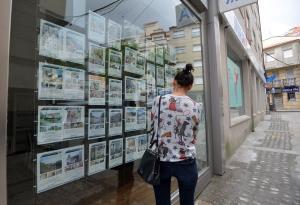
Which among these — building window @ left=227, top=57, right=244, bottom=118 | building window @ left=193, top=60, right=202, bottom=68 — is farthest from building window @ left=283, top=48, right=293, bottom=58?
building window @ left=193, top=60, right=202, bottom=68

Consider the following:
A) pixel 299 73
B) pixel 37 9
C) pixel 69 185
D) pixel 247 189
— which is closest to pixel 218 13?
pixel 247 189

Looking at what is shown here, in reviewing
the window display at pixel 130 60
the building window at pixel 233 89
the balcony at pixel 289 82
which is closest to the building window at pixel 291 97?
the balcony at pixel 289 82

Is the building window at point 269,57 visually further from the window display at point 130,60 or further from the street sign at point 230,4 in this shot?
the window display at point 130,60

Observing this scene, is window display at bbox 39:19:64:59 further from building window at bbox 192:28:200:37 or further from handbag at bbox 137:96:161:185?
building window at bbox 192:28:200:37

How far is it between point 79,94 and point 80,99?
5 centimetres

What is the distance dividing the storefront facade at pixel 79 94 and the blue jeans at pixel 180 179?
61 cm

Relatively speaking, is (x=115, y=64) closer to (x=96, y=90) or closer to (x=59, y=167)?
(x=96, y=90)

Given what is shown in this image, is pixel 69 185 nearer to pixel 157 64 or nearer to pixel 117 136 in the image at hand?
pixel 117 136

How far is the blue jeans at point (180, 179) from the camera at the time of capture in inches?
81.3

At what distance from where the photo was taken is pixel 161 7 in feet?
12.4

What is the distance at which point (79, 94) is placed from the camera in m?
2.07

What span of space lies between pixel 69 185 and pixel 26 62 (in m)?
1.06

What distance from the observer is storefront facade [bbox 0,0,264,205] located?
154cm

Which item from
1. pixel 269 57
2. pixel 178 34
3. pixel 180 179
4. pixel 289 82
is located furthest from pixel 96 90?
pixel 269 57
